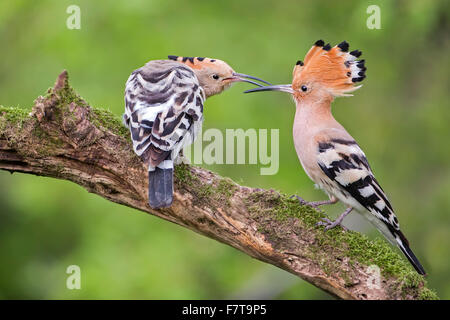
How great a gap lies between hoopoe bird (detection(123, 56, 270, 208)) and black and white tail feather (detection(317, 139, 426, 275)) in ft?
3.81

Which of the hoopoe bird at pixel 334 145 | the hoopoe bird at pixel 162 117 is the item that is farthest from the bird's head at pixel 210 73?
the hoopoe bird at pixel 334 145

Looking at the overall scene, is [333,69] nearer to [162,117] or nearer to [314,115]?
[314,115]

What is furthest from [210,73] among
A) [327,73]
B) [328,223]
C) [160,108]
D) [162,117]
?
[328,223]

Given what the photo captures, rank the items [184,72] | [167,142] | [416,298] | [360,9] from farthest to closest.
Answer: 1. [360,9]
2. [184,72]
3. [167,142]
4. [416,298]

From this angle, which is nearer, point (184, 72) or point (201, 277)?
point (184, 72)

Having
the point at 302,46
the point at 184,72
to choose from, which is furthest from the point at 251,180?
the point at 184,72

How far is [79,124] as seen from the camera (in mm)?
4543

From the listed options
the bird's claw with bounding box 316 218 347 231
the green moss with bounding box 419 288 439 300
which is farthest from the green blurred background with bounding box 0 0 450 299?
the green moss with bounding box 419 288 439 300

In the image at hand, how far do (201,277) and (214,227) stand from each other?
3.91 meters

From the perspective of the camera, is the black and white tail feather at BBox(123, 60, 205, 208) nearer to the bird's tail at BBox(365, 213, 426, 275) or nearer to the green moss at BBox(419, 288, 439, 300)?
the bird's tail at BBox(365, 213, 426, 275)

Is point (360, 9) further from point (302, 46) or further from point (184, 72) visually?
point (184, 72)

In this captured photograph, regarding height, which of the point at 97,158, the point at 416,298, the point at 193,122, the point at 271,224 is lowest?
the point at 416,298

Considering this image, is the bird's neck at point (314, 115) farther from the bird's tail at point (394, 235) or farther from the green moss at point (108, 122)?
the green moss at point (108, 122)

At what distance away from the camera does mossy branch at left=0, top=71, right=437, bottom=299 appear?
14.5 ft
